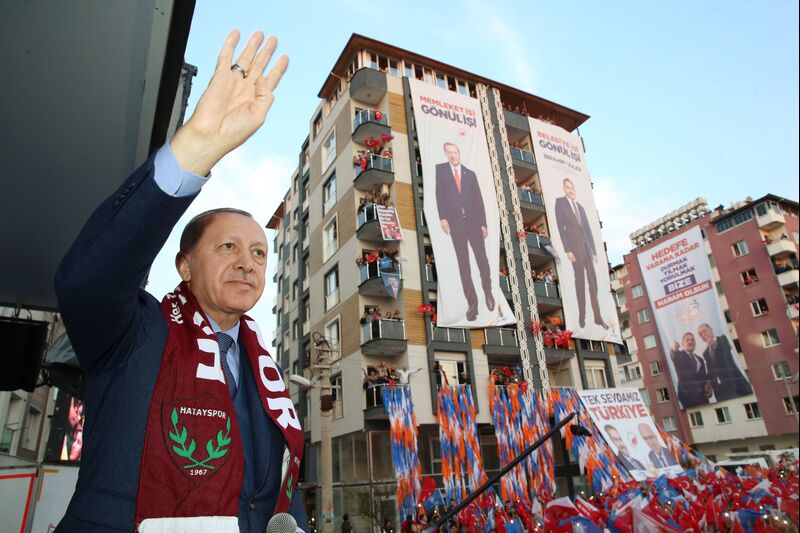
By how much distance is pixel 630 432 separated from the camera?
69.3ft

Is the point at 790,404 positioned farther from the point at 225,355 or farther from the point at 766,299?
the point at 225,355

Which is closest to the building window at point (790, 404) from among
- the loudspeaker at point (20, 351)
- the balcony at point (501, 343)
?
the loudspeaker at point (20, 351)

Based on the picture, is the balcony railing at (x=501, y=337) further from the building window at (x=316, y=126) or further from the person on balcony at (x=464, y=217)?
the building window at (x=316, y=126)

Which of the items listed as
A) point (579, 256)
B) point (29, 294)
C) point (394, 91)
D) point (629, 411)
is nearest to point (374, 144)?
point (394, 91)

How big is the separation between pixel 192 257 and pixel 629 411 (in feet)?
75.3

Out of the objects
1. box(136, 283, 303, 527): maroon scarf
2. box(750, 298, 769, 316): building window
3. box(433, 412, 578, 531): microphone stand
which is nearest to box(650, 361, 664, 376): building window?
box(433, 412, 578, 531): microphone stand

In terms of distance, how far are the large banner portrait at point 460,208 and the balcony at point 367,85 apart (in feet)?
5.80

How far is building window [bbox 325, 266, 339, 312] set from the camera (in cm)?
2662

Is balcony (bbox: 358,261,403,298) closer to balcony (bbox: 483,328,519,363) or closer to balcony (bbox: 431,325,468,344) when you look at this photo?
balcony (bbox: 431,325,468,344)

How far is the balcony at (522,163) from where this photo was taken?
1171 inches

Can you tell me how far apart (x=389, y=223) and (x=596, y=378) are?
1346 centimetres

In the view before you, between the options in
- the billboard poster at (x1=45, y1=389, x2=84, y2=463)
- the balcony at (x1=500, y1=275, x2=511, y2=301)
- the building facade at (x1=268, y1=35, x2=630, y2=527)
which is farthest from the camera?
the balcony at (x1=500, y1=275, x2=511, y2=301)

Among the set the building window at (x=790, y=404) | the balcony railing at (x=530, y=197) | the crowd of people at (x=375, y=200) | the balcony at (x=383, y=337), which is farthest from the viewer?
the balcony railing at (x=530, y=197)

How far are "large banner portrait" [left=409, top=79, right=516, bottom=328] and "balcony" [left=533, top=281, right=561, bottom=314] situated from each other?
3311 millimetres
